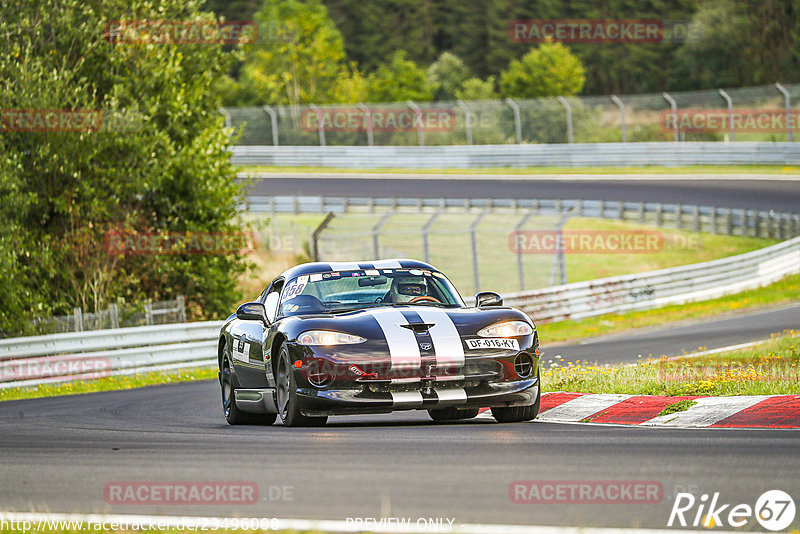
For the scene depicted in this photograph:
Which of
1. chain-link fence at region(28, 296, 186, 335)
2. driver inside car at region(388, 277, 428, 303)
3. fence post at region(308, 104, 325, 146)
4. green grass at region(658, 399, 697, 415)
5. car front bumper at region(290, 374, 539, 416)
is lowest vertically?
fence post at region(308, 104, 325, 146)

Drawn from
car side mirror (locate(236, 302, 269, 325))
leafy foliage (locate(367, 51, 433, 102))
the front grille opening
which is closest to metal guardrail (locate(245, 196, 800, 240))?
car side mirror (locate(236, 302, 269, 325))

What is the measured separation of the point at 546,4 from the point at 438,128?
47.8 meters

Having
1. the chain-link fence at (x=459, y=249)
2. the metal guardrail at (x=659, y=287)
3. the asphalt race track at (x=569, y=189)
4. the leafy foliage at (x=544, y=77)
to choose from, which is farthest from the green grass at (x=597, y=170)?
the leafy foliage at (x=544, y=77)

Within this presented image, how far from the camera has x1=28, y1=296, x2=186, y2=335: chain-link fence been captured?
64.3ft

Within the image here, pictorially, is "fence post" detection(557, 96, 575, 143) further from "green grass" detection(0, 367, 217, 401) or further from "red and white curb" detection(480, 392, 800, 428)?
"red and white curb" detection(480, 392, 800, 428)

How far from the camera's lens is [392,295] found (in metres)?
9.69

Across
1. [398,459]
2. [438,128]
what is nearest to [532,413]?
[398,459]

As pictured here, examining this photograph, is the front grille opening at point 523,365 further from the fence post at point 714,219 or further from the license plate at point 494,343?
the fence post at point 714,219

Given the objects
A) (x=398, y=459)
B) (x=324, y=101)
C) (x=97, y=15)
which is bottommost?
(x=324, y=101)

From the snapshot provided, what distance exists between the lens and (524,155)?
45438mm

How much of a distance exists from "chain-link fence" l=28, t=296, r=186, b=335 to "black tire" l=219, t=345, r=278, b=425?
856 centimetres

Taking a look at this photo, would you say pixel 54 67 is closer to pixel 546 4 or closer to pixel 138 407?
pixel 138 407

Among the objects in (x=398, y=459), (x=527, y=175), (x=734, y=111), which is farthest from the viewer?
(x=527, y=175)

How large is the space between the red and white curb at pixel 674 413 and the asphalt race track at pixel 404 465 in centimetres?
48
